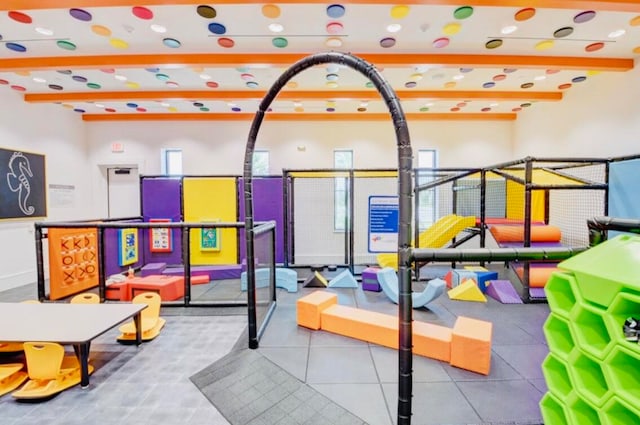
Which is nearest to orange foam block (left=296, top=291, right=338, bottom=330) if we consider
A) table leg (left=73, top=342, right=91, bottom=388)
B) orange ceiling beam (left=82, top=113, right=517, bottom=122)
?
table leg (left=73, top=342, right=91, bottom=388)

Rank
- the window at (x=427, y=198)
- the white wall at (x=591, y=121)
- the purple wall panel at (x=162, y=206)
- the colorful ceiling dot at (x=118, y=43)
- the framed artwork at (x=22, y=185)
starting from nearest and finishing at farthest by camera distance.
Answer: the colorful ceiling dot at (x=118, y=43)
the white wall at (x=591, y=121)
the framed artwork at (x=22, y=185)
the purple wall panel at (x=162, y=206)
the window at (x=427, y=198)

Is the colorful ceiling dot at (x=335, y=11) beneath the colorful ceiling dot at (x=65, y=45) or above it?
above

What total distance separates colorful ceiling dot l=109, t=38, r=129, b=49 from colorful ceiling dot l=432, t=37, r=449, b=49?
154 inches

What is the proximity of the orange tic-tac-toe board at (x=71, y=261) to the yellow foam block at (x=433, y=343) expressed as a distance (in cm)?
487

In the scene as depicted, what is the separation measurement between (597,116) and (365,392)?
5.91m

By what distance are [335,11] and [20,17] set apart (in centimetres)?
333

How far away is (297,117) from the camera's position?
22.5 ft

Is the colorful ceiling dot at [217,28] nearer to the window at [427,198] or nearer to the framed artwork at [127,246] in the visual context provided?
the framed artwork at [127,246]

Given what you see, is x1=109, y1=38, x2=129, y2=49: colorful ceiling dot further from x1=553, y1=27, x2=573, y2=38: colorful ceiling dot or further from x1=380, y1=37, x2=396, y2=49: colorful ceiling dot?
x1=553, y1=27, x2=573, y2=38: colorful ceiling dot

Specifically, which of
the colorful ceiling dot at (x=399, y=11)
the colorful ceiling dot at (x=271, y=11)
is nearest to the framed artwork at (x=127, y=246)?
the colorful ceiling dot at (x=271, y=11)

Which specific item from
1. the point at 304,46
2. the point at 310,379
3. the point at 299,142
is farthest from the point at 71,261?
the point at 299,142

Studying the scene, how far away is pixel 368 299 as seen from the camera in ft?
13.6

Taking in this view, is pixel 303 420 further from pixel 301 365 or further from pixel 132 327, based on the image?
pixel 132 327

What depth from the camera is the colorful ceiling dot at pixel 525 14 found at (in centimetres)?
304
